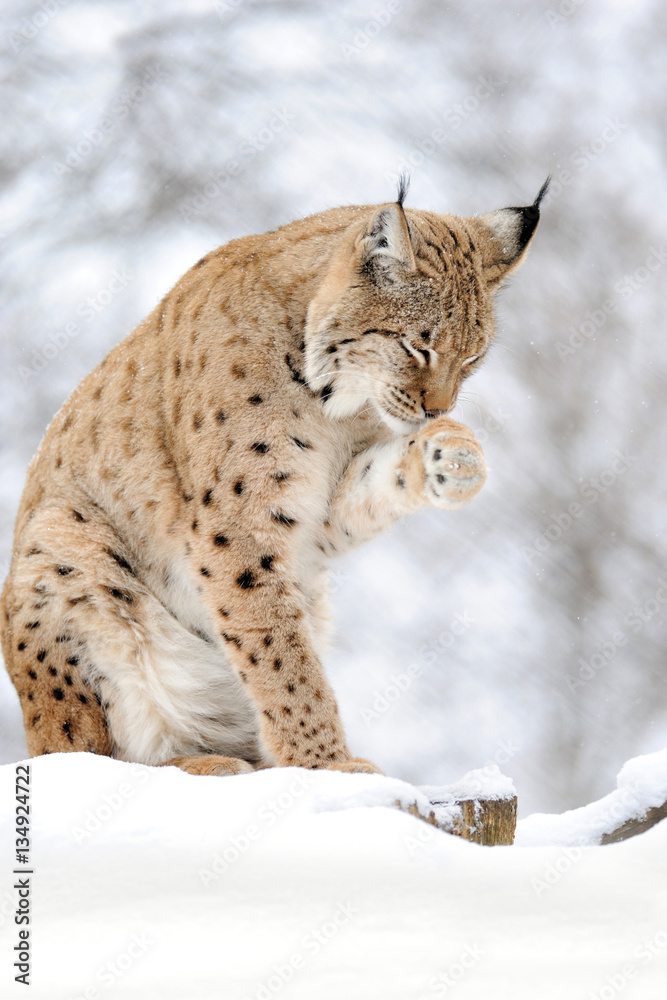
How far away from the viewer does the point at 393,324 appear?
3695mm

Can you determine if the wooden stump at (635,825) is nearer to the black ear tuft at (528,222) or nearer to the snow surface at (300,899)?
the snow surface at (300,899)

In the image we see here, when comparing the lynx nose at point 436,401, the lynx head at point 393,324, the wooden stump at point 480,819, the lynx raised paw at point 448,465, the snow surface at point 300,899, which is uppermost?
the lynx head at point 393,324

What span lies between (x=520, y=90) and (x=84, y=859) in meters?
6.06

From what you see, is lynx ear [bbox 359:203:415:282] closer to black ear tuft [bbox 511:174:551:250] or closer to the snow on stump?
black ear tuft [bbox 511:174:551:250]

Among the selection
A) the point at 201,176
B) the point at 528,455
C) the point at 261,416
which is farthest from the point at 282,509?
the point at 201,176

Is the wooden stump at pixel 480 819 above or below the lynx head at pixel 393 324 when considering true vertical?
below

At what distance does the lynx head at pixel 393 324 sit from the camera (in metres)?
3.68

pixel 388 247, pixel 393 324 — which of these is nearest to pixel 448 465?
pixel 393 324

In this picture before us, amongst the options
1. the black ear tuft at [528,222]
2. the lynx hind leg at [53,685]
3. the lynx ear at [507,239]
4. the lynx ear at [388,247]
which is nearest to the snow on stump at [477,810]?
the lynx hind leg at [53,685]

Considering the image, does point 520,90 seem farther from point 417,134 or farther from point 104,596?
point 104,596

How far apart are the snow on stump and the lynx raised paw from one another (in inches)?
35.9

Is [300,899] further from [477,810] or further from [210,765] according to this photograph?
[210,765]

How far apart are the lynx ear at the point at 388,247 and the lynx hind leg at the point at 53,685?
1668mm

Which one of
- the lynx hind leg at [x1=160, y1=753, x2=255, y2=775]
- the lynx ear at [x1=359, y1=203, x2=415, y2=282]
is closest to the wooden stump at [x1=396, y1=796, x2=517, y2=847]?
the lynx hind leg at [x1=160, y1=753, x2=255, y2=775]
